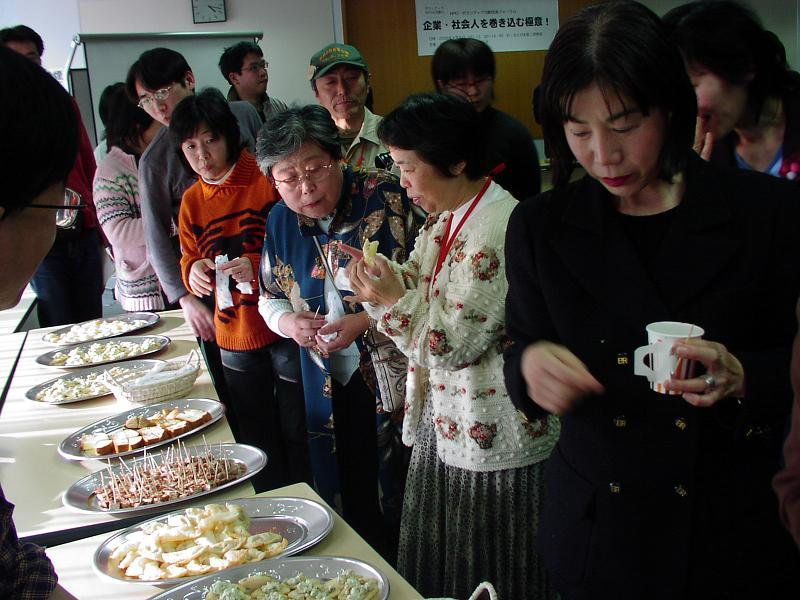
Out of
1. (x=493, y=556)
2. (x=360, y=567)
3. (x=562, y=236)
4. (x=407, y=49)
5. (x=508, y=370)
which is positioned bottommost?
(x=493, y=556)

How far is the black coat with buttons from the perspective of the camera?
1113 mm

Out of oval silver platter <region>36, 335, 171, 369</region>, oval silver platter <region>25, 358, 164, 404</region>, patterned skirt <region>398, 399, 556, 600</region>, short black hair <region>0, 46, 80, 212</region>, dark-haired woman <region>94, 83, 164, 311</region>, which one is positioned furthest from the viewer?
dark-haired woman <region>94, 83, 164, 311</region>

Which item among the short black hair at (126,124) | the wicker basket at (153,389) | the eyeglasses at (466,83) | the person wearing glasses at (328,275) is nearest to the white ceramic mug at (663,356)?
the person wearing glasses at (328,275)

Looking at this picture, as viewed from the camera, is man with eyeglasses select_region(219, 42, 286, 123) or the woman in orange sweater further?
man with eyeglasses select_region(219, 42, 286, 123)

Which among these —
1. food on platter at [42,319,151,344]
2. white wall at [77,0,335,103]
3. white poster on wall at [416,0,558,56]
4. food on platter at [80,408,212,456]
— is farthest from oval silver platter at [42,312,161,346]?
white poster on wall at [416,0,558,56]

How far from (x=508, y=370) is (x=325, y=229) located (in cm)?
112

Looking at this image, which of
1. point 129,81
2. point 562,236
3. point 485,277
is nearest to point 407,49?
point 129,81

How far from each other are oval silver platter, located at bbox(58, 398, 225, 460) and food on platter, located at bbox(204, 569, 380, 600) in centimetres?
73

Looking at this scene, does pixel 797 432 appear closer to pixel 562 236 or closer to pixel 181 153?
pixel 562 236

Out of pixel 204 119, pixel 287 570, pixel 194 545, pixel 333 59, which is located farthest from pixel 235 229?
pixel 287 570

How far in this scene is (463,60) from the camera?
9.08 ft

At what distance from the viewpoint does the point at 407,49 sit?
5988 millimetres

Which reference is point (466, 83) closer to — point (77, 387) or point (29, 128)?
point (77, 387)

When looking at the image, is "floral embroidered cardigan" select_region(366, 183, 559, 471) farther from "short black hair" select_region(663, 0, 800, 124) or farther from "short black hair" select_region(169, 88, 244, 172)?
"short black hair" select_region(169, 88, 244, 172)
